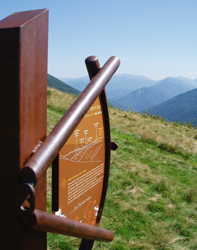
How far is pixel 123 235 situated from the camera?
285 cm

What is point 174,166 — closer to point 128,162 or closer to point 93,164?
point 128,162

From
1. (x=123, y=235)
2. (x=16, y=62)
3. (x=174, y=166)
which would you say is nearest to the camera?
(x=16, y=62)

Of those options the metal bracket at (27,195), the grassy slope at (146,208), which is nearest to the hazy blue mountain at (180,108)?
the grassy slope at (146,208)

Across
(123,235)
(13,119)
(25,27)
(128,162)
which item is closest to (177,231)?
(123,235)

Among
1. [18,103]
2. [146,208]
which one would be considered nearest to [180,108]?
[146,208]

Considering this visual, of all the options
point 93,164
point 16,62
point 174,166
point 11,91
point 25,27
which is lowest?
point 174,166

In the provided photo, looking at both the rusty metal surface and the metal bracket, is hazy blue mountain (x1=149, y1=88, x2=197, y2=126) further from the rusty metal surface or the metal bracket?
the metal bracket

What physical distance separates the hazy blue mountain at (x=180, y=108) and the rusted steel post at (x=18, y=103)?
146 m

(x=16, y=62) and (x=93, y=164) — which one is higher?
(x=16, y=62)

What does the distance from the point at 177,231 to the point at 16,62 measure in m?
3.01

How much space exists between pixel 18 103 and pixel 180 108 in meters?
Answer: 170

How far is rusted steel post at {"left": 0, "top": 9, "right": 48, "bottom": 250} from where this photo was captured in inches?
37.9

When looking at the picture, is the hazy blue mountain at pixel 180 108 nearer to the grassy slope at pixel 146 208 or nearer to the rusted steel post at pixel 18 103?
the grassy slope at pixel 146 208

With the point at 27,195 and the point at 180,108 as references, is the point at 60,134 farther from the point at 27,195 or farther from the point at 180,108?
the point at 180,108
